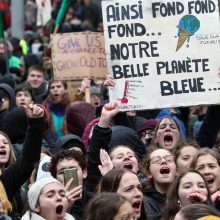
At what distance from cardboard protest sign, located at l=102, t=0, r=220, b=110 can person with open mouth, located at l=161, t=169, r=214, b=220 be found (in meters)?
1.94

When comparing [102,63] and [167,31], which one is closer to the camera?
[167,31]

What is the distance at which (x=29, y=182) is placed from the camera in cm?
1076

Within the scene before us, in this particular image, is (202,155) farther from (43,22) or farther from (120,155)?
(43,22)

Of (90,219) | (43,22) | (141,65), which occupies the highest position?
(43,22)

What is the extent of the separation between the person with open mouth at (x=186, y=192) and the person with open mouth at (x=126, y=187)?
19 cm

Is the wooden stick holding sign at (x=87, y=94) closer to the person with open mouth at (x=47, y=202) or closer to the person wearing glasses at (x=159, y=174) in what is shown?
the person wearing glasses at (x=159, y=174)

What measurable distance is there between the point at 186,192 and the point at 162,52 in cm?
240

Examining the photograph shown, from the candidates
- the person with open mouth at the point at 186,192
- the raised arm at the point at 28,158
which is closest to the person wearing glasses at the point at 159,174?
the person with open mouth at the point at 186,192

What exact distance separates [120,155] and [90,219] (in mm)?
2113

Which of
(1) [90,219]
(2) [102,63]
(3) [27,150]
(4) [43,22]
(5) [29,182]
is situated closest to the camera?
(1) [90,219]

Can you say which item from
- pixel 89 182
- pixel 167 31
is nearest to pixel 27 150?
pixel 89 182

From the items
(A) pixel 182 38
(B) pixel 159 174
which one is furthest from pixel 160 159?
(A) pixel 182 38

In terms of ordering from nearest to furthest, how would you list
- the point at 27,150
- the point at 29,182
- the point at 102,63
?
the point at 27,150, the point at 29,182, the point at 102,63

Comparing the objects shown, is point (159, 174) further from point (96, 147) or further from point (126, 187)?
point (126, 187)
